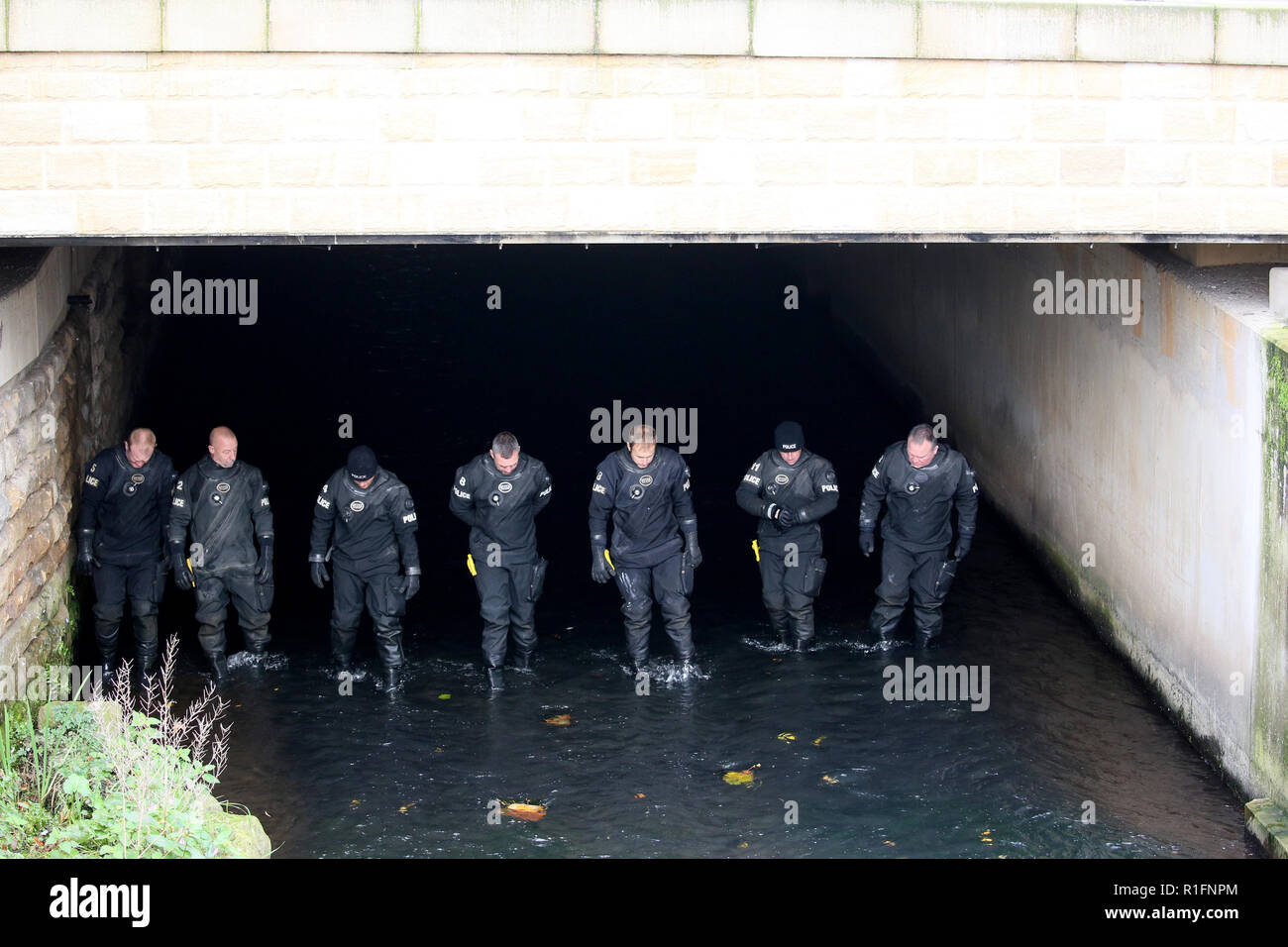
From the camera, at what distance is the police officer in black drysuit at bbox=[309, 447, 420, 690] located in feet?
35.8

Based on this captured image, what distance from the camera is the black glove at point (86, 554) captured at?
10.9 metres

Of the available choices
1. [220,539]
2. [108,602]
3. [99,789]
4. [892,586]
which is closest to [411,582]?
[220,539]

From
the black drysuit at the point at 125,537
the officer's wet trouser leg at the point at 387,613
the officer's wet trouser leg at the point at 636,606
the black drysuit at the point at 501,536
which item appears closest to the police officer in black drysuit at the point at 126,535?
the black drysuit at the point at 125,537

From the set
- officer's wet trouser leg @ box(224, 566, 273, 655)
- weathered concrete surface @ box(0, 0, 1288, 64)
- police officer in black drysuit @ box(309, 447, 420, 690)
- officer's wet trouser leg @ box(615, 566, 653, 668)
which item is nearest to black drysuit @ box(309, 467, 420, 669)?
police officer in black drysuit @ box(309, 447, 420, 690)

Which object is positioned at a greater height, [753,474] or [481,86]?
[481,86]

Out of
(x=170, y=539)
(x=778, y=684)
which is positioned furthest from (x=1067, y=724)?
(x=170, y=539)

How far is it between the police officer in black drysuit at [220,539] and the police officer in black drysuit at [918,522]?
4.39 meters

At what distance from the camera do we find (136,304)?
643 inches

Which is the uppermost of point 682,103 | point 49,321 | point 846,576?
point 682,103

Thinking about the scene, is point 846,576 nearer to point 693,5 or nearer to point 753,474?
point 753,474

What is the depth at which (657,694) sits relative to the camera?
36.2ft

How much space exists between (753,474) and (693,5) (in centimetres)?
384
